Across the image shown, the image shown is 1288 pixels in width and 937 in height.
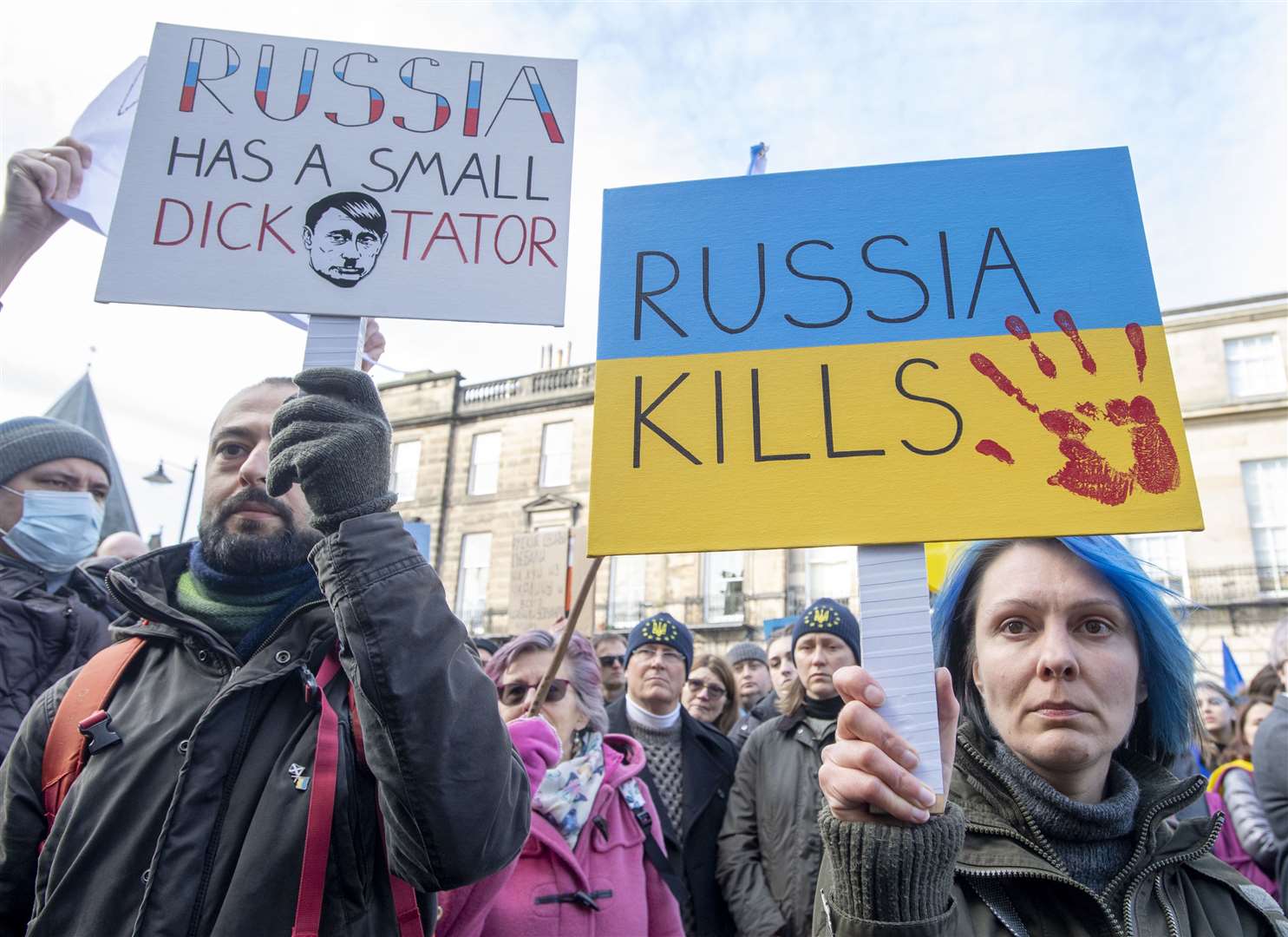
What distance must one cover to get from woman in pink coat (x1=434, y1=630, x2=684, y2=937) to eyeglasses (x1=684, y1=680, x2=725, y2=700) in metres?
2.08

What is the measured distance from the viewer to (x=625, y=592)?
2342 centimetres

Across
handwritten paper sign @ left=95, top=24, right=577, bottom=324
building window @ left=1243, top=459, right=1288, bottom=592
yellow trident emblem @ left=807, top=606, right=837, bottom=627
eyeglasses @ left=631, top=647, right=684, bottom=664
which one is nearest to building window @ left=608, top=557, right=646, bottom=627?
building window @ left=1243, top=459, right=1288, bottom=592

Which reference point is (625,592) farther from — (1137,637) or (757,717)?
(1137,637)

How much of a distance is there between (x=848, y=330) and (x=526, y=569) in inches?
270

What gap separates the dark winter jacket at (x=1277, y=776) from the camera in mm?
3553

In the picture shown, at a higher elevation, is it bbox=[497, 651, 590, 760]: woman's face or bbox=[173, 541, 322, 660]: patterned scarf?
bbox=[173, 541, 322, 660]: patterned scarf

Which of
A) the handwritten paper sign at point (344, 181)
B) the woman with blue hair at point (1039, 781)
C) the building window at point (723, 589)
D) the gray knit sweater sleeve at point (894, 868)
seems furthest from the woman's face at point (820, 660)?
the building window at point (723, 589)

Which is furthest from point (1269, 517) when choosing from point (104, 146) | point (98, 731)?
point (98, 731)

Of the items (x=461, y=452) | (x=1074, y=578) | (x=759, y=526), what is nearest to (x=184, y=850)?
(x=759, y=526)

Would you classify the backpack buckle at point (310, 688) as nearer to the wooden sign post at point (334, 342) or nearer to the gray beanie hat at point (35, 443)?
the wooden sign post at point (334, 342)

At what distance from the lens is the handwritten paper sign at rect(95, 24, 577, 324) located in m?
2.34

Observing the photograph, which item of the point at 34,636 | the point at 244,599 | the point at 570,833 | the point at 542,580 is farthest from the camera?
the point at 542,580

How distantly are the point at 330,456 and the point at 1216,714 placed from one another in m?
5.96

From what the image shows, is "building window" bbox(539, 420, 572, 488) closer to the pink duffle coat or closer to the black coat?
the black coat
